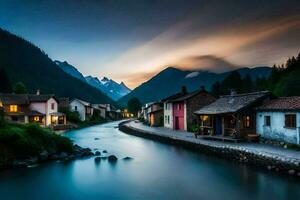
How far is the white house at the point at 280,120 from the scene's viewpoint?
2714 centimetres

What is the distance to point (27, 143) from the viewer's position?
2872 cm

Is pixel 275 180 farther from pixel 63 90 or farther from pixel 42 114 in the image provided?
pixel 63 90

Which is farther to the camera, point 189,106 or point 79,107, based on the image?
point 79,107

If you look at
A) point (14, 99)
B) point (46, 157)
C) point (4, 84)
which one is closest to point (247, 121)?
point (46, 157)

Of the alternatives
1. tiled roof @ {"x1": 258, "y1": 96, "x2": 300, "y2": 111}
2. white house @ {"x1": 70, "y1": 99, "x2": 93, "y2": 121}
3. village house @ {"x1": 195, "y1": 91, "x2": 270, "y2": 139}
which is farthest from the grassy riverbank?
white house @ {"x1": 70, "y1": 99, "x2": 93, "y2": 121}

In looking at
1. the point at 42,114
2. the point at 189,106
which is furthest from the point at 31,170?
the point at 42,114

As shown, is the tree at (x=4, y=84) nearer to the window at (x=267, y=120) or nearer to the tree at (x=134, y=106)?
the window at (x=267, y=120)

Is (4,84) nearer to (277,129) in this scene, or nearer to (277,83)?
(277,83)

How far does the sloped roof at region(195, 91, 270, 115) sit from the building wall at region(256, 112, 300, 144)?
5.90 feet

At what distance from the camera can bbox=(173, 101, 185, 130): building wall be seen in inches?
2141

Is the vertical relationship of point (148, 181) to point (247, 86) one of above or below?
below

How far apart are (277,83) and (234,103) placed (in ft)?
179

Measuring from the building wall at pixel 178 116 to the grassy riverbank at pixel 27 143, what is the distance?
24.2 metres

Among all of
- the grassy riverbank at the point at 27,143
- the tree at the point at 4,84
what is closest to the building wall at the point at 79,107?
the tree at the point at 4,84
